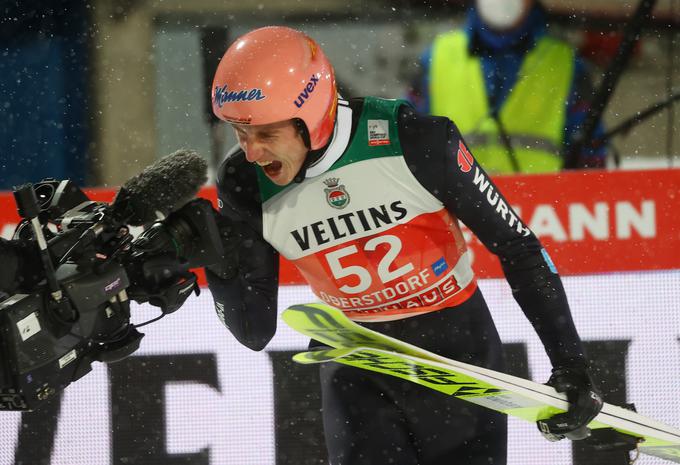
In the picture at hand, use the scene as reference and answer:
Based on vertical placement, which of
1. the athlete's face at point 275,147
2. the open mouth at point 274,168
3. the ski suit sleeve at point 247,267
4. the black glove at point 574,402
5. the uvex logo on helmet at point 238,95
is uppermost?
the uvex logo on helmet at point 238,95

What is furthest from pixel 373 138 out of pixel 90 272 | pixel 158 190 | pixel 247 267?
pixel 90 272

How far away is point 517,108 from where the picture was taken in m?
4.39

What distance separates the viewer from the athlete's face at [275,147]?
232 cm

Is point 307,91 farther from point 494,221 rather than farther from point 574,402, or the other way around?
point 574,402

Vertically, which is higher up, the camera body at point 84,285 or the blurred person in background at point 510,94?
the blurred person in background at point 510,94

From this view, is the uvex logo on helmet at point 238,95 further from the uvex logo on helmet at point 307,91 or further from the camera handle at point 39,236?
the camera handle at point 39,236

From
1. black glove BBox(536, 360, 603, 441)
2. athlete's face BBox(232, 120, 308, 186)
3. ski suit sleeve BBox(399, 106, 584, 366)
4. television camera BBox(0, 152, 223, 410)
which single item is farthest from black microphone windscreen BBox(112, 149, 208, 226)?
black glove BBox(536, 360, 603, 441)

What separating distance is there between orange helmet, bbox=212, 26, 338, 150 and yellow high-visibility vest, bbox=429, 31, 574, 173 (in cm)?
200

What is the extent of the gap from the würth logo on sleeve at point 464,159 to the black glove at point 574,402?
0.48m

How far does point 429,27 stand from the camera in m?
4.52

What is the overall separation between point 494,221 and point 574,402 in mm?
426

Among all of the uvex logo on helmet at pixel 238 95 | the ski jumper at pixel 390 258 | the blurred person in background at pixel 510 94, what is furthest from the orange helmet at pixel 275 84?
the blurred person in background at pixel 510 94

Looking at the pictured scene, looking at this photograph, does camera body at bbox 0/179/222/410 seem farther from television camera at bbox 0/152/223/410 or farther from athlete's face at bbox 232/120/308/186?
athlete's face at bbox 232/120/308/186

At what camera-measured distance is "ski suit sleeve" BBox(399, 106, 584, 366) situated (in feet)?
7.77
